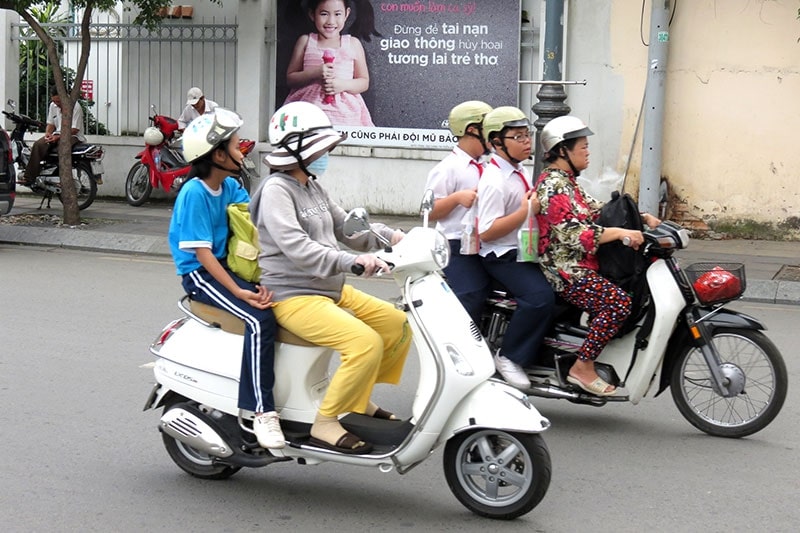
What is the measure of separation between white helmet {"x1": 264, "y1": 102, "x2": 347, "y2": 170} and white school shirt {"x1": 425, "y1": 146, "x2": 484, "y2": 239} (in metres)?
1.57

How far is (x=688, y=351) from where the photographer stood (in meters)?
6.18

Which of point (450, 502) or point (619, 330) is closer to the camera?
Result: point (450, 502)

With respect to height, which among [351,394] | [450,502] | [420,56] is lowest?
[450,502]

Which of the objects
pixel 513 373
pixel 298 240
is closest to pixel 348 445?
pixel 298 240

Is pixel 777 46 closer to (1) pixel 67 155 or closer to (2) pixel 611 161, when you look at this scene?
(2) pixel 611 161

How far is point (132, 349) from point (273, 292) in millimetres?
3325

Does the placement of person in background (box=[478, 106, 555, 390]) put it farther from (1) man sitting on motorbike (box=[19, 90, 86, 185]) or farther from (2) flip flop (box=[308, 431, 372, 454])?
(1) man sitting on motorbike (box=[19, 90, 86, 185])

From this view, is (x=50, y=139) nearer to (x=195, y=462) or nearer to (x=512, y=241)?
(x=512, y=241)

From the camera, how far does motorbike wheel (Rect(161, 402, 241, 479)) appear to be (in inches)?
215

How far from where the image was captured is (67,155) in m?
14.1

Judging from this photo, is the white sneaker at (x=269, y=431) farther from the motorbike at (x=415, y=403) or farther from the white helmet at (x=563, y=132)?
the white helmet at (x=563, y=132)

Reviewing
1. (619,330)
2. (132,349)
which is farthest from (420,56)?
(619,330)

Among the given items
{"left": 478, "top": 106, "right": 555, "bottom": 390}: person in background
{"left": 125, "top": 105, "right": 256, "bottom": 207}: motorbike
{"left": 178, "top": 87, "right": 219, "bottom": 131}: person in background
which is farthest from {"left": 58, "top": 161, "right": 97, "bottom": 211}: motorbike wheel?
{"left": 478, "top": 106, "right": 555, "bottom": 390}: person in background

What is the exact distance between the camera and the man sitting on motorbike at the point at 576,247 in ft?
20.0
